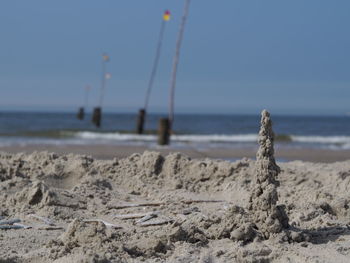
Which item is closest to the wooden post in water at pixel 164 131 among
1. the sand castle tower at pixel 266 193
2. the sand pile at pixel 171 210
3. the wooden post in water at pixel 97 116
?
the sand pile at pixel 171 210

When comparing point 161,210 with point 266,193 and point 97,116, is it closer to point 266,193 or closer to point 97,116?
point 266,193

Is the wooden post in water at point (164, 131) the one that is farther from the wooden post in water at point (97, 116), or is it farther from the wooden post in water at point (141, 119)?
the wooden post in water at point (97, 116)

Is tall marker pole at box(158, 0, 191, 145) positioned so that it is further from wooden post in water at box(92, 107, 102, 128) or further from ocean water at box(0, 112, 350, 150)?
wooden post in water at box(92, 107, 102, 128)

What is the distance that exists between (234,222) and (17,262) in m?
1.69

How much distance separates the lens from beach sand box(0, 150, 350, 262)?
12.8 feet

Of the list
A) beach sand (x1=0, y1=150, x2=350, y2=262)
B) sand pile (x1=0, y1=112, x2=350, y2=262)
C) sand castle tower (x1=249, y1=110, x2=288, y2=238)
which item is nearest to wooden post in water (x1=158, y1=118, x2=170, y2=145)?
beach sand (x1=0, y1=150, x2=350, y2=262)

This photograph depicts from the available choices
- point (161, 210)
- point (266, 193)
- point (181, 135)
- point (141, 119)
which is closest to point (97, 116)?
point (181, 135)

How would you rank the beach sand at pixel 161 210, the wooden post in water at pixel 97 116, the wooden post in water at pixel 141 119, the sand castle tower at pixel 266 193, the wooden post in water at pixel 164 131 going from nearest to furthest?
1. the beach sand at pixel 161 210
2. the sand castle tower at pixel 266 193
3. the wooden post in water at pixel 164 131
4. the wooden post in water at pixel 141 119
5. the wooden post in water at pixel 97 116

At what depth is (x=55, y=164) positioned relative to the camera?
6.58 metres

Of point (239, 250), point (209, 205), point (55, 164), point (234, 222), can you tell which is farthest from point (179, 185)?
point (239, 250)

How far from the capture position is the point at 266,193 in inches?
171

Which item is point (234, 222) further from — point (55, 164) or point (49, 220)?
point (55, 164)

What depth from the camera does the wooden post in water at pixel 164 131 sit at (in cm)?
1612

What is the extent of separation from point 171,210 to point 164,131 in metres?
10.9
